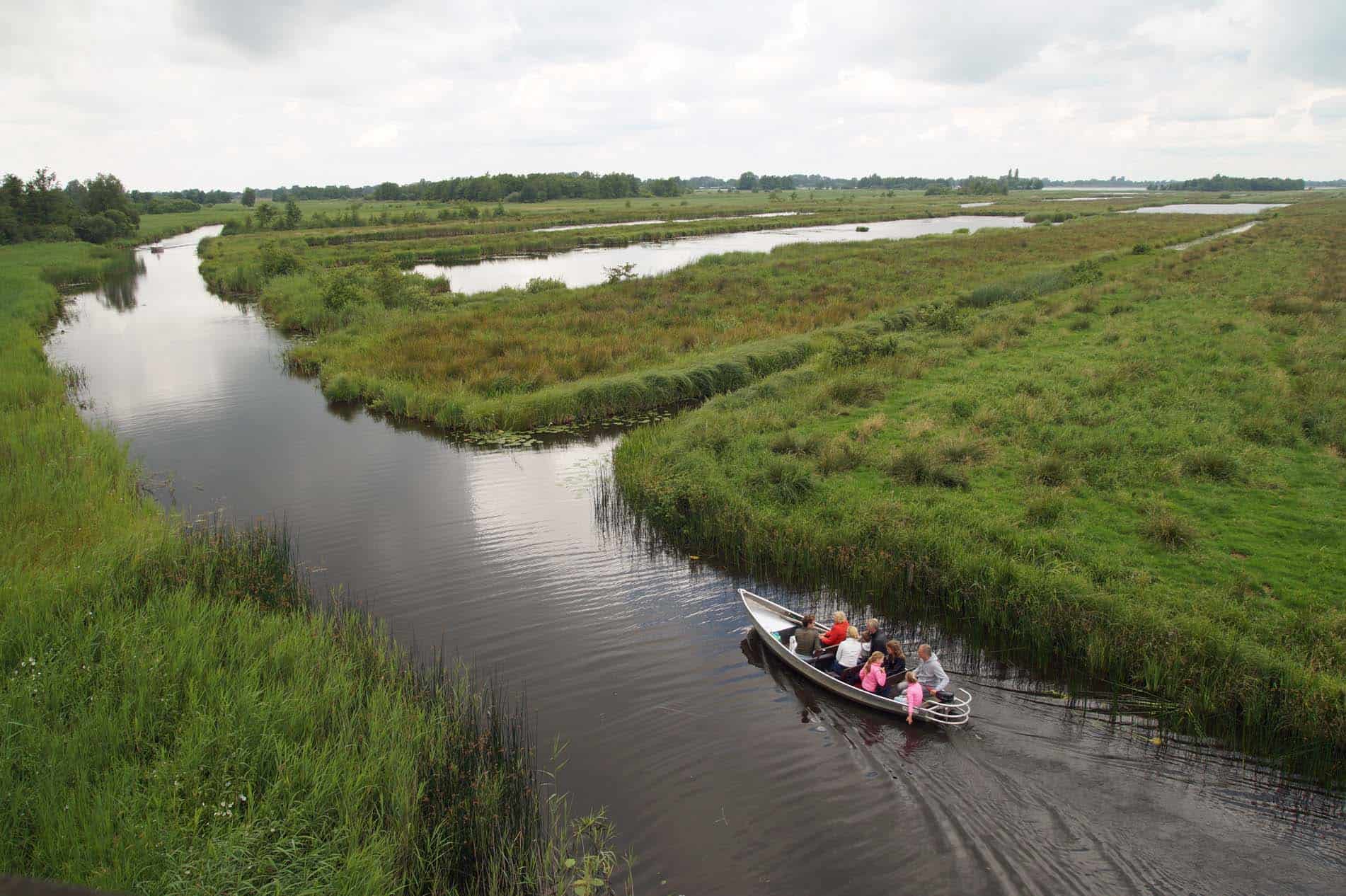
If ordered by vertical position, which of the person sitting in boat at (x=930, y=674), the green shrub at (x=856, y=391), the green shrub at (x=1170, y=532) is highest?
the green shrub at (x=856, y=391)

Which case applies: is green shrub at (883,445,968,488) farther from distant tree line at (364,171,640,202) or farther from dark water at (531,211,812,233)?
distant tree line at (364,171,640,202)

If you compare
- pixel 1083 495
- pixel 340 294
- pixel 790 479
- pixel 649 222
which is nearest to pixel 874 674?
pixel 790 479

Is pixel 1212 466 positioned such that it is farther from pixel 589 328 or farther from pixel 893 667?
pixel 589 328

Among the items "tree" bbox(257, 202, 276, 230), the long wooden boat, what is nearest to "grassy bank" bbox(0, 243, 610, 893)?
the long wooden boat

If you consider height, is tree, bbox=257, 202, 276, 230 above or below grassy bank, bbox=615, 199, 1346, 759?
above

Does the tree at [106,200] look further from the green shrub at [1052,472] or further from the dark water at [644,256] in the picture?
the green shrub at [1052,472]

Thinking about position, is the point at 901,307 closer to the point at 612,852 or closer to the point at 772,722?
the point at 772,722

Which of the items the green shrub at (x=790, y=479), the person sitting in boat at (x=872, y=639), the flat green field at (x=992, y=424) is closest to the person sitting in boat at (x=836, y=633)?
the person sitting in boat at (x=872, y=639)
